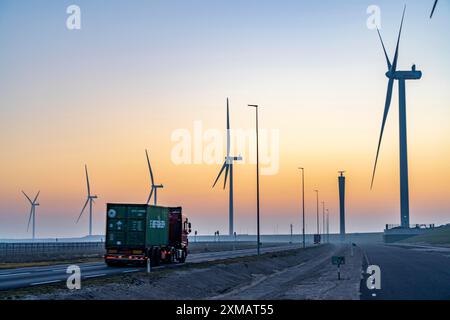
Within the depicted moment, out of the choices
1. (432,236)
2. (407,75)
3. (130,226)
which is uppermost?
(407,75)

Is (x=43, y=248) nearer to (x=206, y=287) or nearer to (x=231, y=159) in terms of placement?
(x=231, y=159)

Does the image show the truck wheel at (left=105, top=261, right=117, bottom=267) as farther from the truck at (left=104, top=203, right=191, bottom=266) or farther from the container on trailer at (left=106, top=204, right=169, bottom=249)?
the container on trailer at (left=106, top=204, right=169, bottom=249)

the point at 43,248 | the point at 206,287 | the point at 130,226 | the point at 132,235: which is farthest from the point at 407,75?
the point at 206,287

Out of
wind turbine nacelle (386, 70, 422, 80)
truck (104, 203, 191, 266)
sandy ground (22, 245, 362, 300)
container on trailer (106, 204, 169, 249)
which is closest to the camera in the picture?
sandy ground (22, 245, 362, 300)

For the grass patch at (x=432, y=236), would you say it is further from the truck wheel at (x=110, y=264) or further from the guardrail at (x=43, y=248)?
the truck wheel at (x=110, y=264)

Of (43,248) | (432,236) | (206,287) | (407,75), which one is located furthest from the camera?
(432,236)

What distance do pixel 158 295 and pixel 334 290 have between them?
28.1ft

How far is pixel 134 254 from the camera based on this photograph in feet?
151

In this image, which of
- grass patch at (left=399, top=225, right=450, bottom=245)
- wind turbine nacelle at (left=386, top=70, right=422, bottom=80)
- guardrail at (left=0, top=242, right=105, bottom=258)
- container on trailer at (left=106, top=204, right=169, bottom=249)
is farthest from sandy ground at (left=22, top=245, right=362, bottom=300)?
grass patch at (left=399, top=225, right=450, bottom=245)

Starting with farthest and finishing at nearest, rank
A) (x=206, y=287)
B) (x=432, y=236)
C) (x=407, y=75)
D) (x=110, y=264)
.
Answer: (x=432, y=236) < (x=407, y=75) < (x=110, y=264) < (x=206, y=287)
